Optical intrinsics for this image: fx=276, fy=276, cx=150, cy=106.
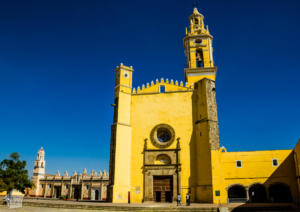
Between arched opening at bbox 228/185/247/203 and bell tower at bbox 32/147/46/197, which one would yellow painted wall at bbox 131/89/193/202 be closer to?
arched opening at bbox 228/185/247/203

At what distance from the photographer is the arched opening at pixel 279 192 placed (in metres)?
23.4

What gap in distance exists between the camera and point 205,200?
77.3 feet

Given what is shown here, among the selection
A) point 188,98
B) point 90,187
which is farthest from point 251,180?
point 90,187

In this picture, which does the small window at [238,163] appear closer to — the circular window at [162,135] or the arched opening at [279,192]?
the arched opening at [279,192]

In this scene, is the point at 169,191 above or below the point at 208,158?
below

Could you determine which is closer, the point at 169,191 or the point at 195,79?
the point at 169,191

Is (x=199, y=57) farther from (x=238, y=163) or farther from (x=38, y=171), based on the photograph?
(x=38, y=171)

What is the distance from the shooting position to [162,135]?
2734 cm

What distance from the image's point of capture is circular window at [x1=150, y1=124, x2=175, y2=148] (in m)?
26.7

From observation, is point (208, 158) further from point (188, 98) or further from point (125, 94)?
point (125, 94)

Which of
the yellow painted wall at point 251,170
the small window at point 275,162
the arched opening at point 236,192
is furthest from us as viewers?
the arched opening at point 236,192

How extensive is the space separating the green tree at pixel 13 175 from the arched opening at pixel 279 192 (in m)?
22.9

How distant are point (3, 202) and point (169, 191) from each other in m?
14.9

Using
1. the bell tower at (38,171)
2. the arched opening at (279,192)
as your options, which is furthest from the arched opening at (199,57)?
the bell tower at (38,171)
